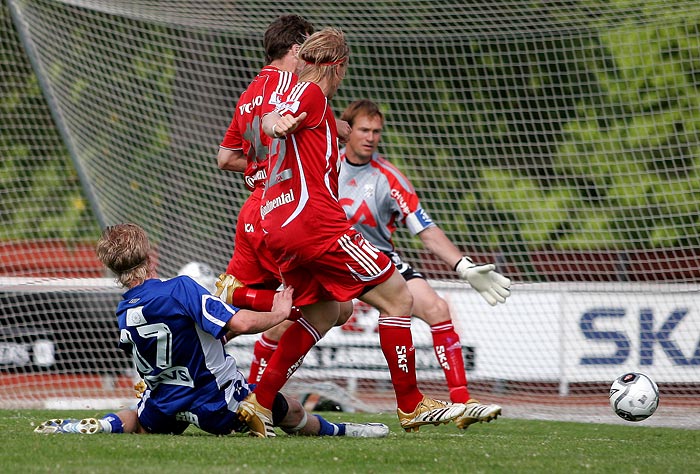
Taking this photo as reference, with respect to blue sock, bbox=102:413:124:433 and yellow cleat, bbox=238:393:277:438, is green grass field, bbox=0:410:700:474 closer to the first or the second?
yellow cleat, bbox=238:393:277:438

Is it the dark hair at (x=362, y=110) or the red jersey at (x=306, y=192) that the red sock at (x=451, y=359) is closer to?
the dark hair at (x=362, y=110)

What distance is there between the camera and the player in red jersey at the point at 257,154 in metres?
5.50

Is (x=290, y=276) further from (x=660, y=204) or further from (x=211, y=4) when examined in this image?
(x=660, y=204)

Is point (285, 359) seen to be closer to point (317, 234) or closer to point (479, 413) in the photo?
point (317, 234)

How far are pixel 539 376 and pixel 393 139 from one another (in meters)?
4.01

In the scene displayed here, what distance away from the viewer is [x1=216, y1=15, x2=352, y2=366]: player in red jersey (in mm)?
5504

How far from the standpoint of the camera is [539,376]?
968 centimetres

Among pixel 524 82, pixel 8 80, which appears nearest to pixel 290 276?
pixel 524 82

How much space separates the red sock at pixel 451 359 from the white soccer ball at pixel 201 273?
2.83 metres

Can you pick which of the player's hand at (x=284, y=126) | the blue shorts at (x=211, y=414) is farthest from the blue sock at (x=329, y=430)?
the player's hand at (x=284, y=126)

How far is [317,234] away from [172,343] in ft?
2.68

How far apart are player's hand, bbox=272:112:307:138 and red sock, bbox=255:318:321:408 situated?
109 cm

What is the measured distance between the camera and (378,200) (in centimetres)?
→ 697

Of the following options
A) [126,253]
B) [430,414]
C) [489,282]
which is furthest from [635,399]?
[126,253]
